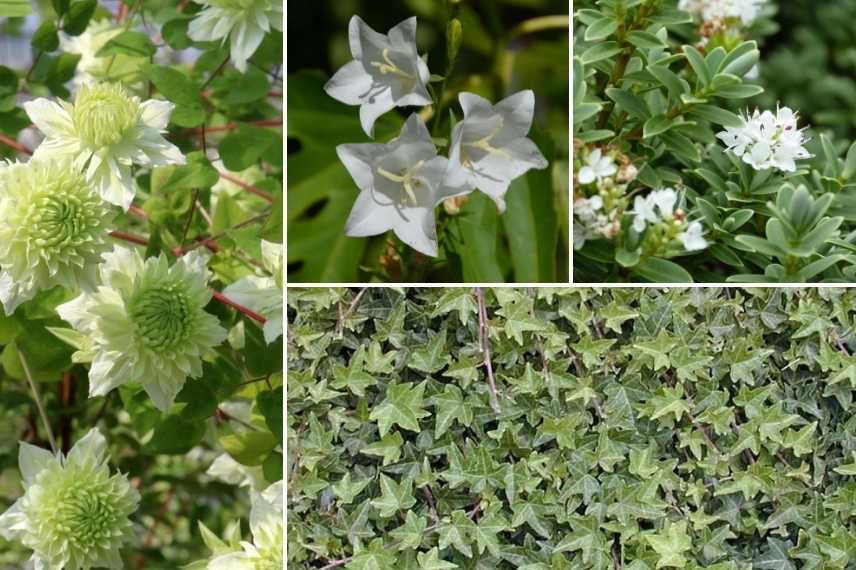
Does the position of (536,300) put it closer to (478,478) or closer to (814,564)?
(478,478)

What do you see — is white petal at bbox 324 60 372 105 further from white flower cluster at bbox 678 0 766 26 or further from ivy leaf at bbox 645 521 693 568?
ivy leaf at bbox 645 521 693 568

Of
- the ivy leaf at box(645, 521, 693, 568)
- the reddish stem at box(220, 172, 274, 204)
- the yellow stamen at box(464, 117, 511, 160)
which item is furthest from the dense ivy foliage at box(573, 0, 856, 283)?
the reddish stem at box(220, 172, 274, 204)

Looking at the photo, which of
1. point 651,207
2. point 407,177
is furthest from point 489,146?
point 651,207

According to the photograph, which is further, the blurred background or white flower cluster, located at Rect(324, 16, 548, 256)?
the blurred background

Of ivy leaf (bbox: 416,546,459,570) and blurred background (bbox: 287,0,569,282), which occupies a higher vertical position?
blurred background (bbox: 287,0,569,282)

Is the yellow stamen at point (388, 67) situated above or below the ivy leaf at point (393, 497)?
above

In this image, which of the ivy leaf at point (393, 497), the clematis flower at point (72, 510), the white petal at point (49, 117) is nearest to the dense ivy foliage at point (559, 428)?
the ivy leaf at point (393, 497)

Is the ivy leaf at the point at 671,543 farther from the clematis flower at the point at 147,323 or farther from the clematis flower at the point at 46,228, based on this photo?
the clematis flower at the point at 46,228
